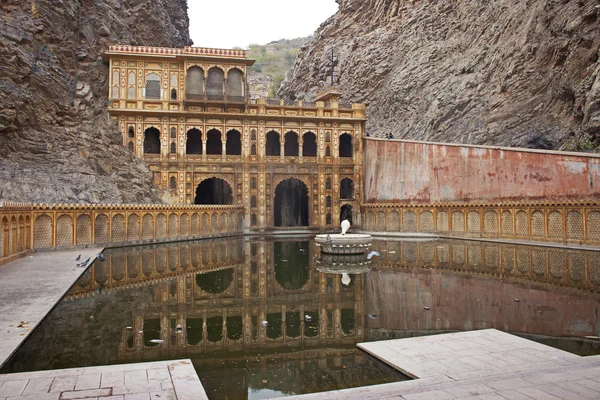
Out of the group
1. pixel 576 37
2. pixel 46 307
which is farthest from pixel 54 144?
pixel 576 37

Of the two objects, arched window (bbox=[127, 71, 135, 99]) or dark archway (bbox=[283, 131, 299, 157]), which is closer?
arched window (bbox=[127, 71, 135, 99])

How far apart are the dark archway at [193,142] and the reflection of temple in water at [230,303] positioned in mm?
20715

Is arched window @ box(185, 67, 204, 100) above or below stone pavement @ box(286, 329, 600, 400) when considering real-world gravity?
above

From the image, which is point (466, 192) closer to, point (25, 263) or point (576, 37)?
point (576, 37)

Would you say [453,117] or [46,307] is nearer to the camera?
[46,307]

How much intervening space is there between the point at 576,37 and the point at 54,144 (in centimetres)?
3209

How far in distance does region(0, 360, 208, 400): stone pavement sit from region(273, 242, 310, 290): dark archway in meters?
7.37

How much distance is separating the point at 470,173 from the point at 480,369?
81.2ft

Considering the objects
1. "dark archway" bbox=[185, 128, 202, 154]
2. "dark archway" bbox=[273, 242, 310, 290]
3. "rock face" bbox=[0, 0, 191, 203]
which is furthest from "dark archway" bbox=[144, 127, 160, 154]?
"dark archway" bbox=[273, 242, 310, 290]

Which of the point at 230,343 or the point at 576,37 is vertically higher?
the point at 576,37

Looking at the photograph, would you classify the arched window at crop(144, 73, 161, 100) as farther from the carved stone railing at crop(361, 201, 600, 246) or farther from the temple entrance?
the carved stone railing at crop(361, 201, 600, 246)

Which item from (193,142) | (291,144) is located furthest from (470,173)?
(193,142)

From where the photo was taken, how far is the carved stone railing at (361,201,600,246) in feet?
73.0

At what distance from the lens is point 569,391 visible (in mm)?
5395
